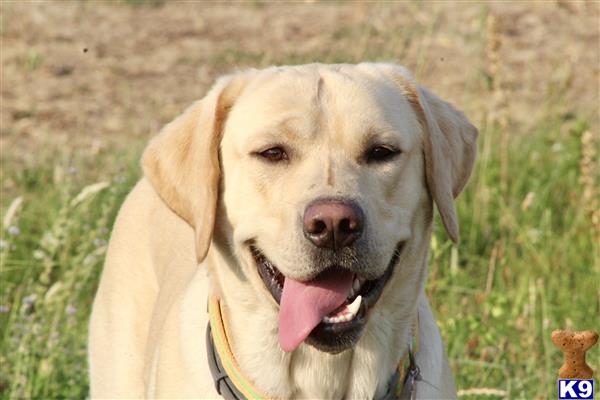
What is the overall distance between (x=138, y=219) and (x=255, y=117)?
1292 millimetres

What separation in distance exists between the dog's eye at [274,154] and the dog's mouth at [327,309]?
39 cm

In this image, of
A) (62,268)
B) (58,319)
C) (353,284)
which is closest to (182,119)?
(353,284)

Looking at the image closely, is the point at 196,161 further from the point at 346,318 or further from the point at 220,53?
the point at 220,53

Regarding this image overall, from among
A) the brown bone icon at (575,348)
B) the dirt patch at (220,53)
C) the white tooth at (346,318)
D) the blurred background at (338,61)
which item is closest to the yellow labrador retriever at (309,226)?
the white tooth at (346,318)

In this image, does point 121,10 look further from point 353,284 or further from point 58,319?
point 353,284

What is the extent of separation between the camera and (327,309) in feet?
13.0

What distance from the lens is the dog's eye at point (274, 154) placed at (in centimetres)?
408

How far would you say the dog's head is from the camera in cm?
388

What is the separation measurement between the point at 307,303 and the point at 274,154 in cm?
49

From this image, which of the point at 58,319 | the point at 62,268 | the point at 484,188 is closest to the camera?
the point at 58,319

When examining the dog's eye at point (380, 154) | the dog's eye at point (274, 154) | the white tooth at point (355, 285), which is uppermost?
the dog's eye at point (274, 154)

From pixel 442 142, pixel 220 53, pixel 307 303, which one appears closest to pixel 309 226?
pixel 307 303

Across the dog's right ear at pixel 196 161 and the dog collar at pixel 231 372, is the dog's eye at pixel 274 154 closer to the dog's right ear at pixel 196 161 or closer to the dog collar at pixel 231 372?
the dog's right ear at pixel 196 161

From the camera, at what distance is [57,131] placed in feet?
29.2
